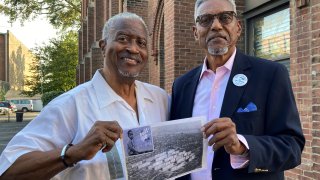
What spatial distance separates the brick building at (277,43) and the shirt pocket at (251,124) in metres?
2.20

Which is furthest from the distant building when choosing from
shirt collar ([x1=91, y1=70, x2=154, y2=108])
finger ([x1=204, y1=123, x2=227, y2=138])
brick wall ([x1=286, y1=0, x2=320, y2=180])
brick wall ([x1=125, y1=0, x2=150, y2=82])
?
finger ([x1=204, y1=123, x2=227, y2=138])

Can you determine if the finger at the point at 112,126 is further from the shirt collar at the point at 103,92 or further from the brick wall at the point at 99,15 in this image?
the brick wall at the point at 99,15

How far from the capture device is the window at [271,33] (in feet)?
18.7

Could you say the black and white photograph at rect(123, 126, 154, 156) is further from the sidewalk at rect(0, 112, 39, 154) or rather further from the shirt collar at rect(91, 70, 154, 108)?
the sidewalk at rect(0, 112, 39, 154)

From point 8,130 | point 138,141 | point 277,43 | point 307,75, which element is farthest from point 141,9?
point 8,130

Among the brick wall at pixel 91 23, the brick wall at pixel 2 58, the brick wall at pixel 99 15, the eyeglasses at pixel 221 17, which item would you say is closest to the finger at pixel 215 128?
the eyeglasses at pixel 221 17

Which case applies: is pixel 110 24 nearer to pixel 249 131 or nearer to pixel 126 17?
pixel 126 17

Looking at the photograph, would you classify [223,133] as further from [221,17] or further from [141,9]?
[141,9]

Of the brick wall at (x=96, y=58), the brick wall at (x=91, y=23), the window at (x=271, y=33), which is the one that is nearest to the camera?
the window at (x=271, y=33)

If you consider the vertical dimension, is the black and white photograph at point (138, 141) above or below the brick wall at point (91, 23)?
below

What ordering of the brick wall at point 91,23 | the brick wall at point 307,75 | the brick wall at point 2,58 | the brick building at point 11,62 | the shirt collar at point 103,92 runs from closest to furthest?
the shirt collar at point 103,92, the brick wall at point 307,75, the brick wall at point 91,23, the brick wall at point 2,58, the brick building at point 11,62

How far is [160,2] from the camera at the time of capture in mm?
10508

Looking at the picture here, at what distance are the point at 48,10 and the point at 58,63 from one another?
5864mm

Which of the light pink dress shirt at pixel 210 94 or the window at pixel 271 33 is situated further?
the window at pixel 271 33
